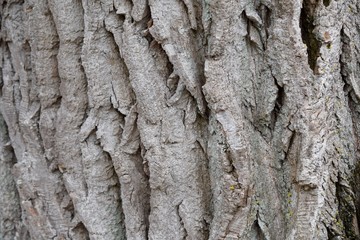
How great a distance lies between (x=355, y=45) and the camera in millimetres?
1340

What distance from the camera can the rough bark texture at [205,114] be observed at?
1.24m

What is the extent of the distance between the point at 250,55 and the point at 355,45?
0.32 m

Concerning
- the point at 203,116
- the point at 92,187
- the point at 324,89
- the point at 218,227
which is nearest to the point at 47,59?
Answer: the point at 92,187

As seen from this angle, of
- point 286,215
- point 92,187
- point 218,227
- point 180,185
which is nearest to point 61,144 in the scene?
point 92,187

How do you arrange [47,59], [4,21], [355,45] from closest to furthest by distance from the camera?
[355,45]
[47,59]
[4,21]

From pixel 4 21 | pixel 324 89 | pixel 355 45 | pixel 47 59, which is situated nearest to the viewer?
pixel 324 89

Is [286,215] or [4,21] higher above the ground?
[4,21]

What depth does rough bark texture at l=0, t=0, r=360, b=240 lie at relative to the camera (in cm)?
124

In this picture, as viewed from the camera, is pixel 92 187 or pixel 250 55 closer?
pixel 250 55

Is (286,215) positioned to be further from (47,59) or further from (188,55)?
(47,59)

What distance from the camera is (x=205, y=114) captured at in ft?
4.25

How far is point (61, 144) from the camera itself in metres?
1.46

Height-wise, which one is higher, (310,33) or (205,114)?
(310,33)

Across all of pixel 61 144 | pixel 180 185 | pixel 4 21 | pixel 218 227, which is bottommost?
pixel 218 227
